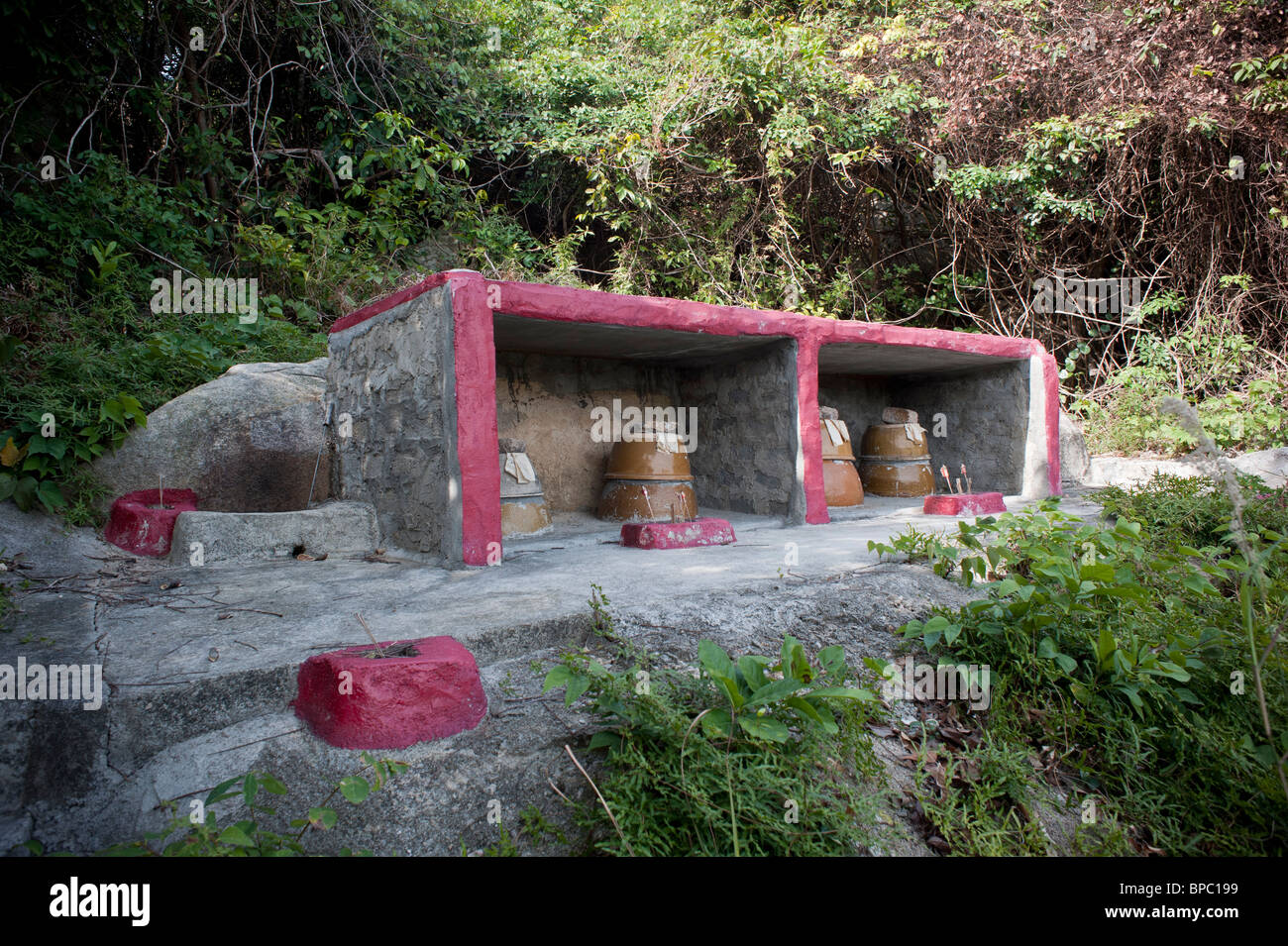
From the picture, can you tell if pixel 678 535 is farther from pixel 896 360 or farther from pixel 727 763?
pixel 896 360

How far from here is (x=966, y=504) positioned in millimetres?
5270

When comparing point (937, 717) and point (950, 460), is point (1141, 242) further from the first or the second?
point (937, 717)

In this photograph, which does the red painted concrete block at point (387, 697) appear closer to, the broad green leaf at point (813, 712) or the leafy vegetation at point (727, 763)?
the leafy vegetation at point (727, 763)

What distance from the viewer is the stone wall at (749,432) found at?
5.09 metres

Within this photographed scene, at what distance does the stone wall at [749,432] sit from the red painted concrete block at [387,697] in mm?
3424

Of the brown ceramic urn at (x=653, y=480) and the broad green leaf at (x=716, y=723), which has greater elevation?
the brown ceramic urn at (x=653, y=480)

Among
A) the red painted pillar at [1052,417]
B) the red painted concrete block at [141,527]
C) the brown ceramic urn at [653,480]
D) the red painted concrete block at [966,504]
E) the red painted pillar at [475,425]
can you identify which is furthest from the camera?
the red painted pillar at [1052,417]

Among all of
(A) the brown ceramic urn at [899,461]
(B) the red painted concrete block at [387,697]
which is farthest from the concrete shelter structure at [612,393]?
(B) the red painted concrete block at [387,697]

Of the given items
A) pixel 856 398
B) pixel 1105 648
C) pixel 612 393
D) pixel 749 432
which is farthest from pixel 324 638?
pixel 856 398

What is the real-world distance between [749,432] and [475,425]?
2.52 metres

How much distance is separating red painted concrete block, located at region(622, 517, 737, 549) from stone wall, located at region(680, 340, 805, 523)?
946mm

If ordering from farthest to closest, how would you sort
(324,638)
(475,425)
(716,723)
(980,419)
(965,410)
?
(965,410) → (980,419) → (475,425) → (324,638) → (716,723)
